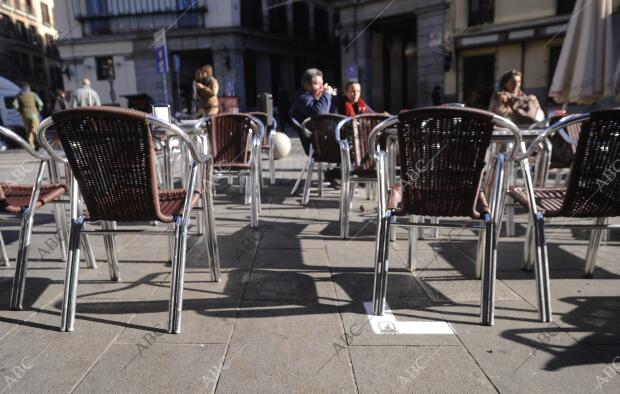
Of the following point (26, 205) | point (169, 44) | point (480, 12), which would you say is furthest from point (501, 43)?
A: point (26, 205)

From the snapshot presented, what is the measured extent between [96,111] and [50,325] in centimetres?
101

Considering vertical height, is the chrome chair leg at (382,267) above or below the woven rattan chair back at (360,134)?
below

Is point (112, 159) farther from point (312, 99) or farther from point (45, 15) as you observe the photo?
point (45, 15)

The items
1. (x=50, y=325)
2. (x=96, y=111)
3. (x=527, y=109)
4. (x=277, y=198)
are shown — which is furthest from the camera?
(x=277, y=198)

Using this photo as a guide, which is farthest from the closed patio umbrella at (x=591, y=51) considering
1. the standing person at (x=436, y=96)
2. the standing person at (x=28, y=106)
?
the standing person at (x=28, y=106)

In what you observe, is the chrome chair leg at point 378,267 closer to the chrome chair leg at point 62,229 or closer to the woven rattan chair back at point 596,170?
the woven rattan chair back at point 596,170

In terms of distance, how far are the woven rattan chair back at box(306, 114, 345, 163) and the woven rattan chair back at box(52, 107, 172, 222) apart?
2.46 meters

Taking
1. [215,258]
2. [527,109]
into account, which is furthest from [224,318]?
[527,109]

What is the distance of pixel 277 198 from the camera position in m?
5.16

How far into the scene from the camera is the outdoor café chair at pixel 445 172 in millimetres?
2029

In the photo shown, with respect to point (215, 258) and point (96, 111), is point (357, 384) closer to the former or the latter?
point (215, 258)

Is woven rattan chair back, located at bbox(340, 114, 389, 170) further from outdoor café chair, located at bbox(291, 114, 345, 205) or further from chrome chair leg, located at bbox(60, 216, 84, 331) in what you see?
chrome chair leg, located at bbox(60, 216, 84, 331)

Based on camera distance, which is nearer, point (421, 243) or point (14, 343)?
point (14, 343)

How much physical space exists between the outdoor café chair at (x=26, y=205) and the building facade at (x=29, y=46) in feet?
108
